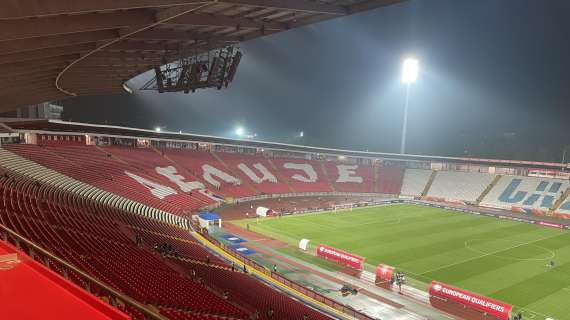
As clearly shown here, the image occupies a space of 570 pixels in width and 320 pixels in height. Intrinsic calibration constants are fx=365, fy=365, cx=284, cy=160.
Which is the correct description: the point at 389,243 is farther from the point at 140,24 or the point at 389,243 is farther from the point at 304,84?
the point at 304,84

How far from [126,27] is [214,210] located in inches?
1423

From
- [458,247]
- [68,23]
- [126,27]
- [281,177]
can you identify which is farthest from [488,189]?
[68,23]

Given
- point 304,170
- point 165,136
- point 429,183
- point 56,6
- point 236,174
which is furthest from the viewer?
point 429,183

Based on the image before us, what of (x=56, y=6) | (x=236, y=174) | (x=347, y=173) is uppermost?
(x=56, y=6)

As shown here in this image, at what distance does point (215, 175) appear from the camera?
54.5 metres

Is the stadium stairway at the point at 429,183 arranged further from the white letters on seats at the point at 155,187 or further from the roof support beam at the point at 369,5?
the roof support beam at the point at 369,5

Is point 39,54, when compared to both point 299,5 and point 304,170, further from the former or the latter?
point 304,170

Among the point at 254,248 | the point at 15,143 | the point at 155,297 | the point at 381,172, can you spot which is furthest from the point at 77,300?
the point at 381,172

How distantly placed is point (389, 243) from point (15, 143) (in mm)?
38820

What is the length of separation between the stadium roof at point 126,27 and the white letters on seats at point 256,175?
118 ft

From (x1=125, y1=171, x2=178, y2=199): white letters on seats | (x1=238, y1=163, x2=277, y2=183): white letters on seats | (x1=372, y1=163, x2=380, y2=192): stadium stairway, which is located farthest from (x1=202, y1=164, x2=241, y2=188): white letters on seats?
(x1=372, y1=163, x2=380, y2=192): stadium stairway

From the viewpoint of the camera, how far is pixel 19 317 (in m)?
3.42

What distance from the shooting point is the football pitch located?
24484 millimetres

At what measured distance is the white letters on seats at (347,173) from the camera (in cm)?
6720
